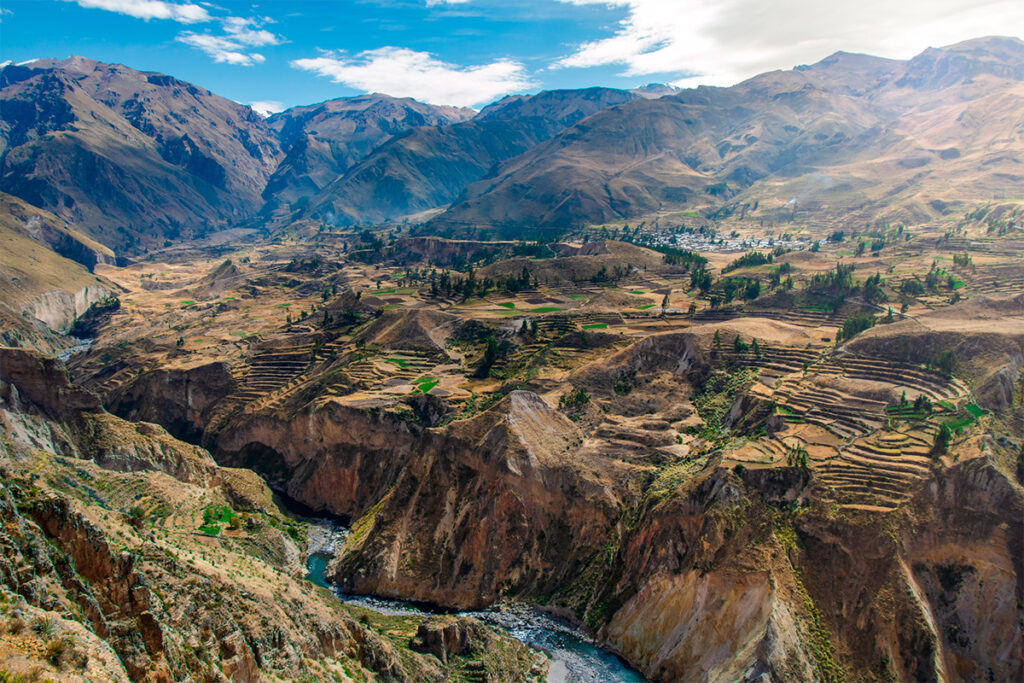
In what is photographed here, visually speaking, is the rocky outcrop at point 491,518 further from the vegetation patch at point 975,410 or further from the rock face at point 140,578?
the vegetation patch at point 975,410

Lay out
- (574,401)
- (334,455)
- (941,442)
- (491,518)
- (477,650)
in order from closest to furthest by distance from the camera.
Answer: (477,650) → (941,442) → (491,518) → (574,401) → (334,455)

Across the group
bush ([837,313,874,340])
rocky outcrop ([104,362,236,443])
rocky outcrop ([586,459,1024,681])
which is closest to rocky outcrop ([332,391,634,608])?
rocky outcrop ([586,459,1024,681])

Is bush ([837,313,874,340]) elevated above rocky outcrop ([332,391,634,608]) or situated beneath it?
elevated above

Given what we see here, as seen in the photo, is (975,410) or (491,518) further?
(491,518)

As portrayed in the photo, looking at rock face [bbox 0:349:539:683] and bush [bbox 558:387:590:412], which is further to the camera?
bush [bbox 558:387:590:412]

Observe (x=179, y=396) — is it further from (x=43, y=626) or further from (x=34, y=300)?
(x=34, y=300)

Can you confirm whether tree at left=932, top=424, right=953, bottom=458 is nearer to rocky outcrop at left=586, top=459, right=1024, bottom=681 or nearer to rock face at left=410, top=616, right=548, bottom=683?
rocky outcrop at left=586, top=459, right=1024, bottom=681

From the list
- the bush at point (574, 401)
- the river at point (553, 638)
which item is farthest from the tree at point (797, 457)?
the bush at point (574, 401)

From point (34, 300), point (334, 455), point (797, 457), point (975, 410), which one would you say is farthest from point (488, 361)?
point (34, 300)

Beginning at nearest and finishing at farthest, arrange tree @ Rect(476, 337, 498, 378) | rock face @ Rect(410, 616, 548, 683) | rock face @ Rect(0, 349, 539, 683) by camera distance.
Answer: rock face @ Rect(0, 349, 539, 683)
rock face @ Rect(410, 616, 548, 683)
tree @ Rect(476, 337, 498, 378)
